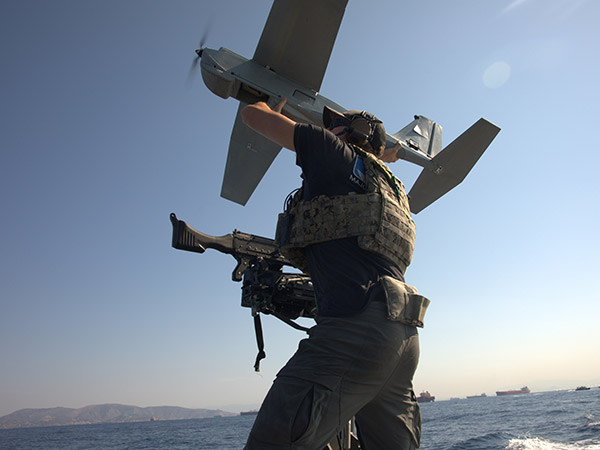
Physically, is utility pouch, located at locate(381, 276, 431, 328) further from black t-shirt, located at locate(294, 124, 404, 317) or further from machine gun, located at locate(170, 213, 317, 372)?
machine gun, located at locate(170, 213, 317, 372)

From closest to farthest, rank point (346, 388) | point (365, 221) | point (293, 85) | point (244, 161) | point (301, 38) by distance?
point (346, 388) < point (365, 221) < point (301, 38) < point (293, 85) < point (244, 161)

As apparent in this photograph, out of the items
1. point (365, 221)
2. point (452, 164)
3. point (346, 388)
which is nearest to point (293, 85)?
point (452, 164)

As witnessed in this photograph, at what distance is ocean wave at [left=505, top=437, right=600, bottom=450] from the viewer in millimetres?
15052

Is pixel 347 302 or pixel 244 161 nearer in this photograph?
pixel 347 302

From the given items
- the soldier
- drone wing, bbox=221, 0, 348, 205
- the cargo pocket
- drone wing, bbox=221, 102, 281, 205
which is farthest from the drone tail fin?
the cargo pocket

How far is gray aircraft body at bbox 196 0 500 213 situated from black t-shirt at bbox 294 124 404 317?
26.9 ft

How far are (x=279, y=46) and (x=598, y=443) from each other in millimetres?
18853

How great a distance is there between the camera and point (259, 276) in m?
5.19

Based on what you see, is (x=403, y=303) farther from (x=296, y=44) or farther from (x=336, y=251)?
(x=296, y=44)

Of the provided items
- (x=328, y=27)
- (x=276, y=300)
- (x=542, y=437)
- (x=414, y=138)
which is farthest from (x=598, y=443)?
(x=328, y=27)

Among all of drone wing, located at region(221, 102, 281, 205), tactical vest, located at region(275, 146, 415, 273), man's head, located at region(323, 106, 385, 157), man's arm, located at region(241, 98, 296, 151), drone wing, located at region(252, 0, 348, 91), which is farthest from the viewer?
drone wing, located at region(221, 102, 281, 205)

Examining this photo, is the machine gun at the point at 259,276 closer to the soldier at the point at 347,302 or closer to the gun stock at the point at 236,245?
the gun stock at the point at 236,245

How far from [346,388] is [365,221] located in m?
0.82

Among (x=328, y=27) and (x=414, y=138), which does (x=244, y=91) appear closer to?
(x=328, y=27)
